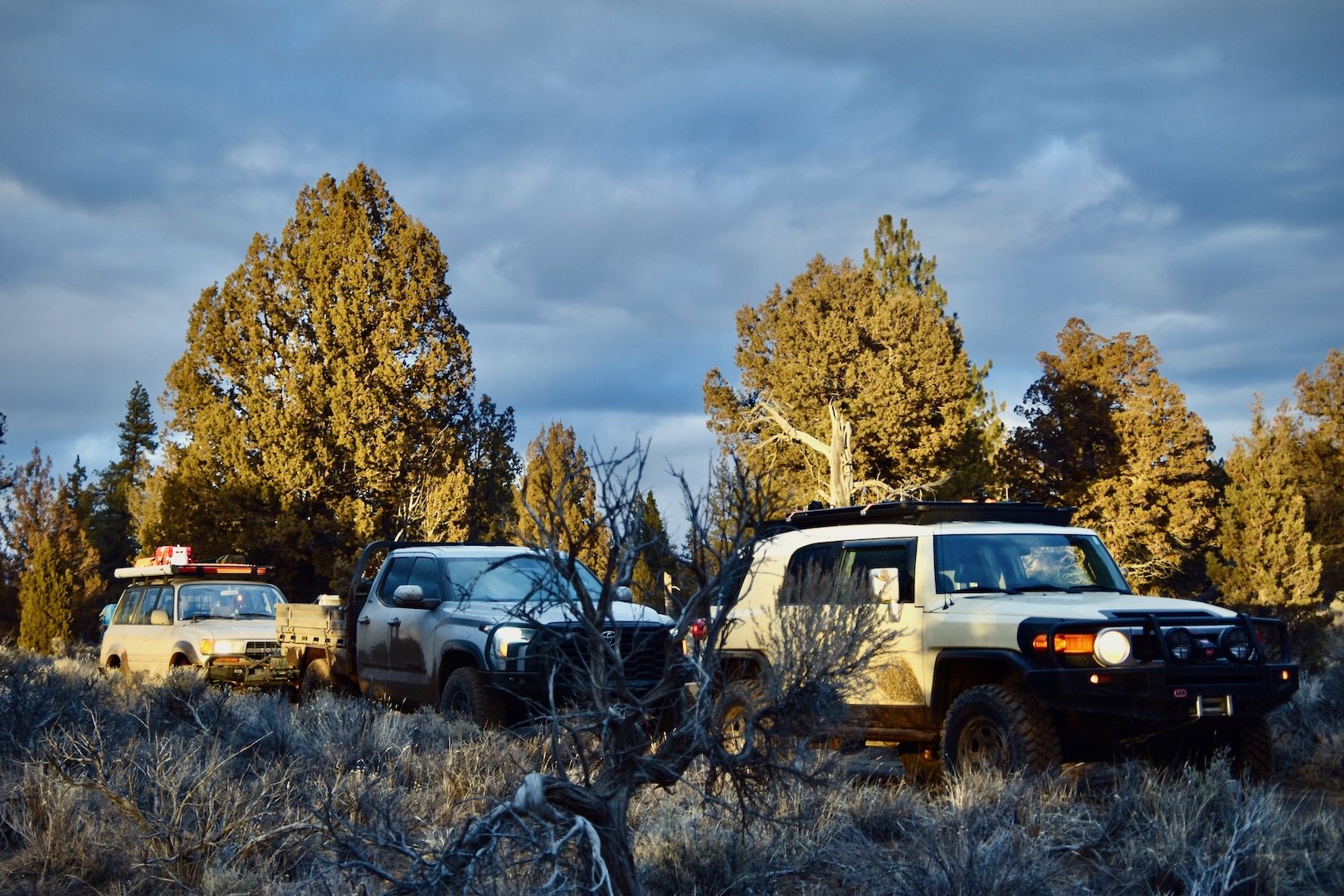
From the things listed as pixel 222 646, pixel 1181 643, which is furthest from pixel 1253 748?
pixel 222 646

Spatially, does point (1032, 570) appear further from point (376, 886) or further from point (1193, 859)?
point (376, 886)

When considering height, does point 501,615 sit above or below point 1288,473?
below

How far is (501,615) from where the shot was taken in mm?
10438

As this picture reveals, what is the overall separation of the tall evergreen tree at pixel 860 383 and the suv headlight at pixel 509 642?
74.7 ft

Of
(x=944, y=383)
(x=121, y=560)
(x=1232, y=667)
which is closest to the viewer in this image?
(x=1232, y=667)

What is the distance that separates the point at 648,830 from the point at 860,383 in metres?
30.1

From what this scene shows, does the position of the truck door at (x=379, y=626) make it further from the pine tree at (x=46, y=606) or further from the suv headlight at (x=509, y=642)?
the pine tree at (x=46, y=606)

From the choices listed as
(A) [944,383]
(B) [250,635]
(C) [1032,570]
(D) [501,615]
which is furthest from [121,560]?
(C) [1032,570]

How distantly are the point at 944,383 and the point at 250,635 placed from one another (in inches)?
947

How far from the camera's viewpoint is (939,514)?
9.16 m

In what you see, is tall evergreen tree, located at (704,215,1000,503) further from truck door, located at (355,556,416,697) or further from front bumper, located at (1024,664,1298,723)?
front bumper, located at (1024,664,1298,723)

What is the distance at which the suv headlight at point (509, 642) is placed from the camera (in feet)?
33.2

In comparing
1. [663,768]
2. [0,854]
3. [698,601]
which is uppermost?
[698,601]

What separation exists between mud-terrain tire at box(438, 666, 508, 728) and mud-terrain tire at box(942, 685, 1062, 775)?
12.1 feet
